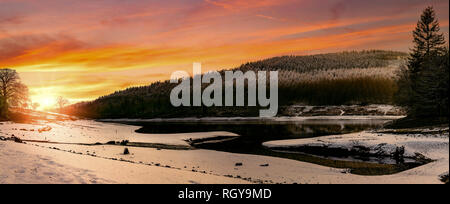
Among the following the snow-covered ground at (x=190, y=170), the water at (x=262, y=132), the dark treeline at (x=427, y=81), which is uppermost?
the dark treeline at (x=427, y=81)

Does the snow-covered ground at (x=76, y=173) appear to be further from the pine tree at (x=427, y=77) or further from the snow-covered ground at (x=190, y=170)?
the pine tree at (x=427, y=77)

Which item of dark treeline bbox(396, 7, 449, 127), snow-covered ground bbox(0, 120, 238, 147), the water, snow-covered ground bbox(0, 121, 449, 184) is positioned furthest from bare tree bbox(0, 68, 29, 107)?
dark treeline bbox(396, 7, 449, 127)

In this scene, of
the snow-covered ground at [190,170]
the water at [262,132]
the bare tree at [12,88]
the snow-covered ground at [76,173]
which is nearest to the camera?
the snow-covered ground at [76,173]

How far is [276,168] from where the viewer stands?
26.5 m

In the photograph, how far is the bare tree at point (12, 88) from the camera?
258 feet

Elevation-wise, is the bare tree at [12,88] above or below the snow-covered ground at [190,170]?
above

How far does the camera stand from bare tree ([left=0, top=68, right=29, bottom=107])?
7850 centimetres

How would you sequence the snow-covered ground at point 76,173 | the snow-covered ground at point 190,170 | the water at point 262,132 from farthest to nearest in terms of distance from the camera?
the water at point 262,132
the snow-covered ground at point 190,170
the snow-covered ground at point 76,173

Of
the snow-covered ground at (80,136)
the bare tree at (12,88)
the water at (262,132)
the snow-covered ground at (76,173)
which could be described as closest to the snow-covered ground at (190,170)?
the snow-covered ground at (76,173)

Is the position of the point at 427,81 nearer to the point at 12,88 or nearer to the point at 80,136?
the point at 80,136
